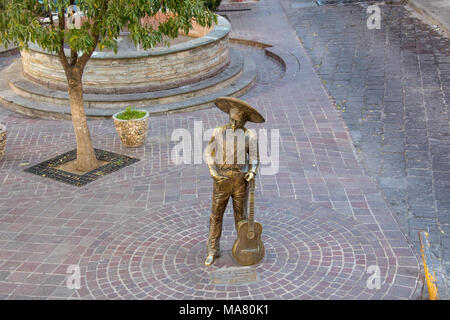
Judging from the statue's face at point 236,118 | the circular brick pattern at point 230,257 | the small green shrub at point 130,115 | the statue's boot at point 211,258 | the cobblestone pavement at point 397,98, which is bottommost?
the cobblestone pavement at point 397,98

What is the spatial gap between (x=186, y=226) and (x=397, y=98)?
667 centimetres

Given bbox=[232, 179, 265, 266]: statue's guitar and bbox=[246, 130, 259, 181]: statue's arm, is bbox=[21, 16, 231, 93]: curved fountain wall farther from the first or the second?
bbox=[232, 179, 265, 266]: statue's guitar

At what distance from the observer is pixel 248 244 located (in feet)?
22.0

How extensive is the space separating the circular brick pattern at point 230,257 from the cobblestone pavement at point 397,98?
3.33 feet

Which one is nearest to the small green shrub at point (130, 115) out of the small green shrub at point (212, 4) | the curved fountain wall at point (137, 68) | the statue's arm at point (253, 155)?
the curved fountain wall at point (137, 68)

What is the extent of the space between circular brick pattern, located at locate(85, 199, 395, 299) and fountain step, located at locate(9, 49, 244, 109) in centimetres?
465

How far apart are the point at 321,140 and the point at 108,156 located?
3.84 metres

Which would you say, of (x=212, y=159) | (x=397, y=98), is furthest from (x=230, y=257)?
(x=397, y=98)

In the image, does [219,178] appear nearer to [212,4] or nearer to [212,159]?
[212,159]

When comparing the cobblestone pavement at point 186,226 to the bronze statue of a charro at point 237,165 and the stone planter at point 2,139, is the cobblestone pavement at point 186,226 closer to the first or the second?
the stone planter at point 2,139

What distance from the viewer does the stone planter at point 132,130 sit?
1023 cm

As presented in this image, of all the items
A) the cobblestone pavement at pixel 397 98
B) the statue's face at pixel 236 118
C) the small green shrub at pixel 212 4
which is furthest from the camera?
the small green shrub at pixel 212 4
